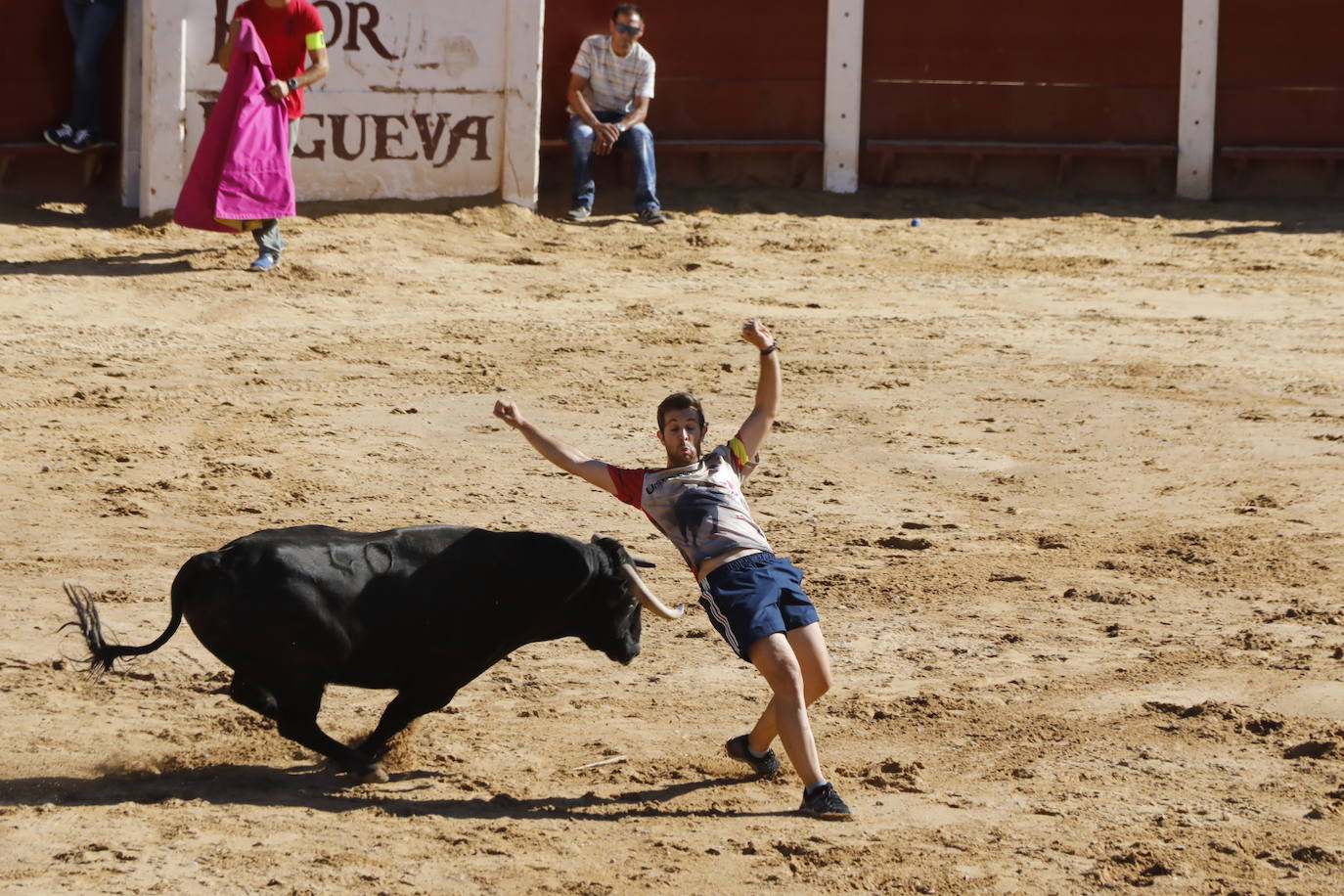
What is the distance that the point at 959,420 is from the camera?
7629mm

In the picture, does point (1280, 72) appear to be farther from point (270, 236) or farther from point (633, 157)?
point (270, 236)

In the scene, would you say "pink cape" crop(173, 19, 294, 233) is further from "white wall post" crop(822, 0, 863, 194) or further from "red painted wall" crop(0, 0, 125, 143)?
"white wall post" crop(822, 0, 863, 194)

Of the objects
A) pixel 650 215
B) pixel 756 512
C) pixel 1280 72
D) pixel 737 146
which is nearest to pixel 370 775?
pixel 756 512

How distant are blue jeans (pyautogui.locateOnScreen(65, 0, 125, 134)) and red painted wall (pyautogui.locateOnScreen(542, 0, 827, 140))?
345cm

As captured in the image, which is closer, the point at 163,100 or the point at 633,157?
the point at 163,100

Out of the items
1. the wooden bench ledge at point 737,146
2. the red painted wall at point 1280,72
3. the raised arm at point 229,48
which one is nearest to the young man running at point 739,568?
the raised arm at point 229,48

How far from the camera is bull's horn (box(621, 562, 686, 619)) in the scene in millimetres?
4230

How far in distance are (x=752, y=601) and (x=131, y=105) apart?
7.29m

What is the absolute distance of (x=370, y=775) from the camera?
13.8 ft

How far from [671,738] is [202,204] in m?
5.36

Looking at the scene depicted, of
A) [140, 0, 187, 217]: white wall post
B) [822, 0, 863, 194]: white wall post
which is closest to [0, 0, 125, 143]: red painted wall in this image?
[140, 0, 187, 217]: white wall post

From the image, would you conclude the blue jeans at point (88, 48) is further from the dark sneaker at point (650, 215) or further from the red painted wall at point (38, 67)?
the dark sneaker at point (650, 215)

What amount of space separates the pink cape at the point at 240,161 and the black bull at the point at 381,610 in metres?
5.02

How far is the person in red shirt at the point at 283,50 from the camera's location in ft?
29.5
